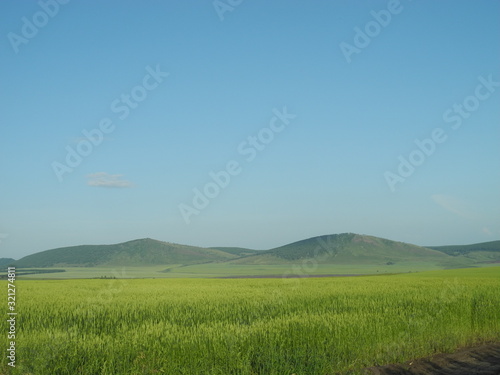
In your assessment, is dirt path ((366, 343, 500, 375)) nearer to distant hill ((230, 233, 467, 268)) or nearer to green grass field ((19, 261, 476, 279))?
green grass field ((19, 261, 476, 279))

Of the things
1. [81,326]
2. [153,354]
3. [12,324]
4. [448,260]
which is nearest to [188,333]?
[153,354]

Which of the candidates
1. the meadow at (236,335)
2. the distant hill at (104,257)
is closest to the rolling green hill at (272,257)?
the distant hill at (104,257)

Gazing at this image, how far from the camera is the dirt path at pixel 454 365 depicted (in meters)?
10.2

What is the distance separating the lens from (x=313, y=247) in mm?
192625

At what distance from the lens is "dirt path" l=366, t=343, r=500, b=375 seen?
10.2 m

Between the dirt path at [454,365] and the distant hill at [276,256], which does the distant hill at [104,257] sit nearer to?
the distant hill at [276,256]

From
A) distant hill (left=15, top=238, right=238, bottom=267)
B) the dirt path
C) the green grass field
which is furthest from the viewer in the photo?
distant hill (left=15, top=238, right=238, bottom=267)

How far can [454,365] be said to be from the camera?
1098cm

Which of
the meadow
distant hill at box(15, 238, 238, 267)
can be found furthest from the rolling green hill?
the meadow

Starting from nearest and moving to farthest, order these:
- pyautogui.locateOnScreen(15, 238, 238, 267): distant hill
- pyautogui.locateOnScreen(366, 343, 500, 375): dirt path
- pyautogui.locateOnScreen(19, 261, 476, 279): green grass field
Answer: pyautogui.locateOnScreen(366, 343, 500, 375): dirt path → pyautogui.locateOnScreen(19, 261, 476, 279): green grass field → pyautogui.locateOnScreen(15, 238, 238, 267): distant hill

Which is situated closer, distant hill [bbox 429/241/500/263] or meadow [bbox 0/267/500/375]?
meadow [bbox 0/267/500/375]

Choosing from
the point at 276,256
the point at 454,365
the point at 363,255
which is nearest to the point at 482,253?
the point at 363,255

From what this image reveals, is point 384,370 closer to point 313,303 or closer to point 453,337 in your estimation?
point 453,337

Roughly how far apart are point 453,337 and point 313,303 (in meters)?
5.03
